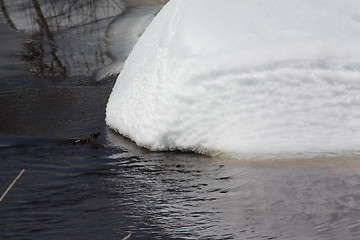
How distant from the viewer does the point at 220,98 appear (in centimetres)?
445

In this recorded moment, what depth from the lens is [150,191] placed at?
4.09 m

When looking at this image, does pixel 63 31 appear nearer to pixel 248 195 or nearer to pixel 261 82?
pixel 261 82

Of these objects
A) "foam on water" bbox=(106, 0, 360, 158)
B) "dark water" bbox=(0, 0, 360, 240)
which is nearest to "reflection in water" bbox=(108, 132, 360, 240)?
"dark water" bbox=(0, 0, 360, 240)

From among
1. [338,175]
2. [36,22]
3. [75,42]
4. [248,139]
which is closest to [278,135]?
[248,139]

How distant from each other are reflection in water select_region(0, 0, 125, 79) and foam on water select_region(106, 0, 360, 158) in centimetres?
280

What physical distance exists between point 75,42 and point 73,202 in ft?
15.6

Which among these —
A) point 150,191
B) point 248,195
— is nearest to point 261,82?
point 248,195

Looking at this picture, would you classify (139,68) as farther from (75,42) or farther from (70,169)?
(75,42)

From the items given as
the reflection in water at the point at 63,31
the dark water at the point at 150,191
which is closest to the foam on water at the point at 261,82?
the dark water at the point at 150,191

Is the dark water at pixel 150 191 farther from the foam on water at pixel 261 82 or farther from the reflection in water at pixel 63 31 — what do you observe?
the reflection in water at pixel 63 31

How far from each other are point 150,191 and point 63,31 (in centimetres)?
519

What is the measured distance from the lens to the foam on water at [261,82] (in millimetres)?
4406

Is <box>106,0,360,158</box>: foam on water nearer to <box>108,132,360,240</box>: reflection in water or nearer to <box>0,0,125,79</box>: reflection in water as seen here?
<box>108,132,360,240</box>: reflection in water

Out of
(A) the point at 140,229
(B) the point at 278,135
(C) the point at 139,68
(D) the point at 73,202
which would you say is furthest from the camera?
(C) the point at 139,68
